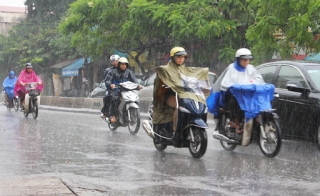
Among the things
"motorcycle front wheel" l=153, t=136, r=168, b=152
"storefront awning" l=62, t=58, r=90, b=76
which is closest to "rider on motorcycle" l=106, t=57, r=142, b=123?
"motorcycle front wheel" l=153, t=136, r=168, b=152

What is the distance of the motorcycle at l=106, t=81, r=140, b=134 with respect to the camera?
13.6 metres

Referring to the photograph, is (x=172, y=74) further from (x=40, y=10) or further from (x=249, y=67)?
(x=40, y=10)

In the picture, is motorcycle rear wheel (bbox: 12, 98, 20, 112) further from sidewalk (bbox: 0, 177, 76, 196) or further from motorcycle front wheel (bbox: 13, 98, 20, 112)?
sidewalk (bbox: 0, 177, 76, 196)

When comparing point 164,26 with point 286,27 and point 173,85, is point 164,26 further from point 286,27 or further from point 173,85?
point 173,85

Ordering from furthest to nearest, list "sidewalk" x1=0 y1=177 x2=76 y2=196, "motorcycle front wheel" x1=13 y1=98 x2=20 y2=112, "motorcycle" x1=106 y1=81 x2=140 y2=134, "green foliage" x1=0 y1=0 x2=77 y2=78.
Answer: "green foliage" x1=0 y1=0 x2=77 y2=78 → "motorcycle front wheel" x1=13 y1=98 x2=20 y2=112 → "motorcycle" x1=106 y1=81 x2=140 y2=134 → "sidewalk" x1=0 y1=177 x2=76 y2=196

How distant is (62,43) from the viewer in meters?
45.0

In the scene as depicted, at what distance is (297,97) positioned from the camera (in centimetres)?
1026

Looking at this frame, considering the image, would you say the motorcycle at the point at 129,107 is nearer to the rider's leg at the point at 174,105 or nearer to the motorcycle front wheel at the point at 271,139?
the rider's leg at the point at 174,105

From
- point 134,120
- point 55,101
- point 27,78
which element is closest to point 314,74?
point 134,120

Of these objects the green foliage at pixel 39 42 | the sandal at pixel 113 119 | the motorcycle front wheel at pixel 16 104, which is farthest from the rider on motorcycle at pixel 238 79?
the green foliage at pixel 39 42

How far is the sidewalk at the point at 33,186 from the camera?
597cm

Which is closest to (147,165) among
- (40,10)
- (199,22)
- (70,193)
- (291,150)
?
(70,193)

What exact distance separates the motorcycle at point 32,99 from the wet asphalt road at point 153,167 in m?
6.55

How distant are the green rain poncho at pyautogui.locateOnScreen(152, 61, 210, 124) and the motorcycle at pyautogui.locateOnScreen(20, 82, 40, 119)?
9.81 m
